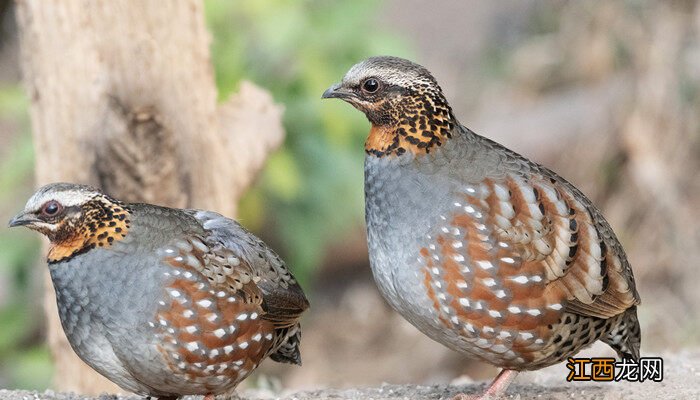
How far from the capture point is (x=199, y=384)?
5098mm

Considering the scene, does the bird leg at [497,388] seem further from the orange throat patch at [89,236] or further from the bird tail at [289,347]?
the orange throat patch at [89,236]

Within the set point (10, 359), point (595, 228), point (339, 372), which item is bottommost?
point (339, 372)

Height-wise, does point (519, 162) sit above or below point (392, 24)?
below

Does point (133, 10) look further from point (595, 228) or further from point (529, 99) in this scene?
point (529, 99)

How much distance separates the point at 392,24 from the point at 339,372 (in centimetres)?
670

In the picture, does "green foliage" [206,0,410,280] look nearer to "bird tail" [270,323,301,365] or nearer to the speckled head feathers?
"bird tail" [270,323,301,365]

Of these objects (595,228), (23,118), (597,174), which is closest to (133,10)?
(23,118)

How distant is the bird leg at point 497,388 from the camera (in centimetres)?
548

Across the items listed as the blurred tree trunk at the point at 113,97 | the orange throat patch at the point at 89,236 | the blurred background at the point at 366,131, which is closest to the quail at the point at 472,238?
the orange throat patch at the point at 89,236

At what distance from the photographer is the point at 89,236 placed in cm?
503

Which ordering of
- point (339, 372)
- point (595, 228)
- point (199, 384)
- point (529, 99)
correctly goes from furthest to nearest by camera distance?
point (529, 99), point (339, 372), point (595, 228), point (199, 384)

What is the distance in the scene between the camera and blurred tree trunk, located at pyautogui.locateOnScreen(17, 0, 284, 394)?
6977mm

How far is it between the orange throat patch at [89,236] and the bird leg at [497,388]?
73.4 inches

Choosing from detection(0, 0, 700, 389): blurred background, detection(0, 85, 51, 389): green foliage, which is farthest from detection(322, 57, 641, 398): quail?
detection(0, 85, 51, 389): green foliage
